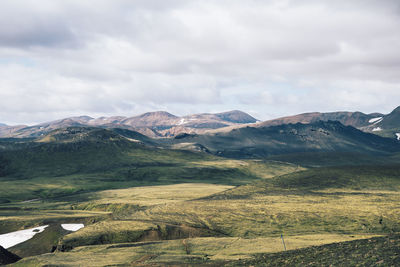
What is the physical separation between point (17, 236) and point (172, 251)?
168 ft

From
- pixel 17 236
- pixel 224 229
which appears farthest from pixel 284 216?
pixel 17 236

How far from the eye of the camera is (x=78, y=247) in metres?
91.2

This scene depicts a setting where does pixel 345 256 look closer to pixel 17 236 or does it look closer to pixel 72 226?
pixel 72 226

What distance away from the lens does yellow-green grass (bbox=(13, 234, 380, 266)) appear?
231 ft

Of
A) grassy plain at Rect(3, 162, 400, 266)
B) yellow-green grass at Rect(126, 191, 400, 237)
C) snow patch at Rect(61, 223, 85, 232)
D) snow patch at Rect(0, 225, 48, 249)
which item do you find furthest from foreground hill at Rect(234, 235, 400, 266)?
snow patch at Rect(0, 225, 48, 249)

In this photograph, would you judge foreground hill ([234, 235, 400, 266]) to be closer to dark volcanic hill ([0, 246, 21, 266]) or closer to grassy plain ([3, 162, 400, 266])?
grassy plain ([3, 162, 400, 266])

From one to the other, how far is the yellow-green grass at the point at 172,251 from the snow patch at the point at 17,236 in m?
25.3

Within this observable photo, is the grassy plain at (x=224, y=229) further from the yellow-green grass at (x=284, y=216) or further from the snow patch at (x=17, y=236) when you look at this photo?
the snow patch at (x=17, y=236)

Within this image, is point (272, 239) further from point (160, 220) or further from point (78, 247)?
point (78, 247)

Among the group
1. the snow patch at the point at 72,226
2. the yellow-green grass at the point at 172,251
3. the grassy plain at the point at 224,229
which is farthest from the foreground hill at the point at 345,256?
the snow patch at the point at 72,226

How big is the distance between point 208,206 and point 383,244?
83975 millimetres

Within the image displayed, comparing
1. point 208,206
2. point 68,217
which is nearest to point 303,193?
point 208,206

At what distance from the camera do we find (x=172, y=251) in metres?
81.5

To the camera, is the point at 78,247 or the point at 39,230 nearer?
the point at 78,247
